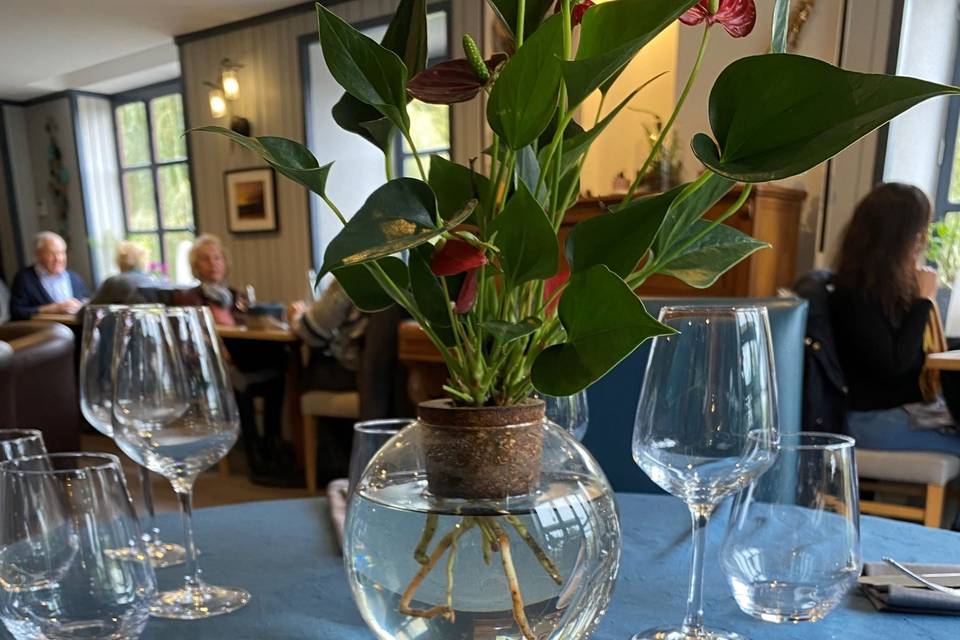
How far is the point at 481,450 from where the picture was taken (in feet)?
1.27

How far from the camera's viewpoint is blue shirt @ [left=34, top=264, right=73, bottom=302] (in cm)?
500

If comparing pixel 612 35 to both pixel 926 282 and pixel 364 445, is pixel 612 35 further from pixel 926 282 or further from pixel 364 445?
pixel 926 282

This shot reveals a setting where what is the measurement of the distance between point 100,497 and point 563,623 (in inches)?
11.5

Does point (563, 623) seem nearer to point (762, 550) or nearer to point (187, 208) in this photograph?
point (762, 550)

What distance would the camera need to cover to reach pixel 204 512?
755 millimetres

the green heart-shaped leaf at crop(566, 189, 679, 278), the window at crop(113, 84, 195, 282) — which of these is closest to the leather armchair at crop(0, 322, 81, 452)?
the green heart-shaped leaf at crop(566, 189, 679, 278)

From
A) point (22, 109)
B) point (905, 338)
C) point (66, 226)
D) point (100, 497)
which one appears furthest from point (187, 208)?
point (100, 497)

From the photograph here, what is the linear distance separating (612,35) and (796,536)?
0.40 m

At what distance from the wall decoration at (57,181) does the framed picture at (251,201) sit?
2.62 m

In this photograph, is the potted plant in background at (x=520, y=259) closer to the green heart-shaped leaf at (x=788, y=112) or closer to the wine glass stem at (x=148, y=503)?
the green heart-shaped leaf at (x=788, y=112)

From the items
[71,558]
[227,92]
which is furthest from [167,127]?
[71,558]

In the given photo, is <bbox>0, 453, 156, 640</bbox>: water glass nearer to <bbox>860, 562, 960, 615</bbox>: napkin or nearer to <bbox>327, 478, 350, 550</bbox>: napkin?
<bbox>327, 478, 350, 550</bbox>: napkin

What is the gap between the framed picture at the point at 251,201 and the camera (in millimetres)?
4617

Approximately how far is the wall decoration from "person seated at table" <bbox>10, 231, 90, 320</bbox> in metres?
1.62
